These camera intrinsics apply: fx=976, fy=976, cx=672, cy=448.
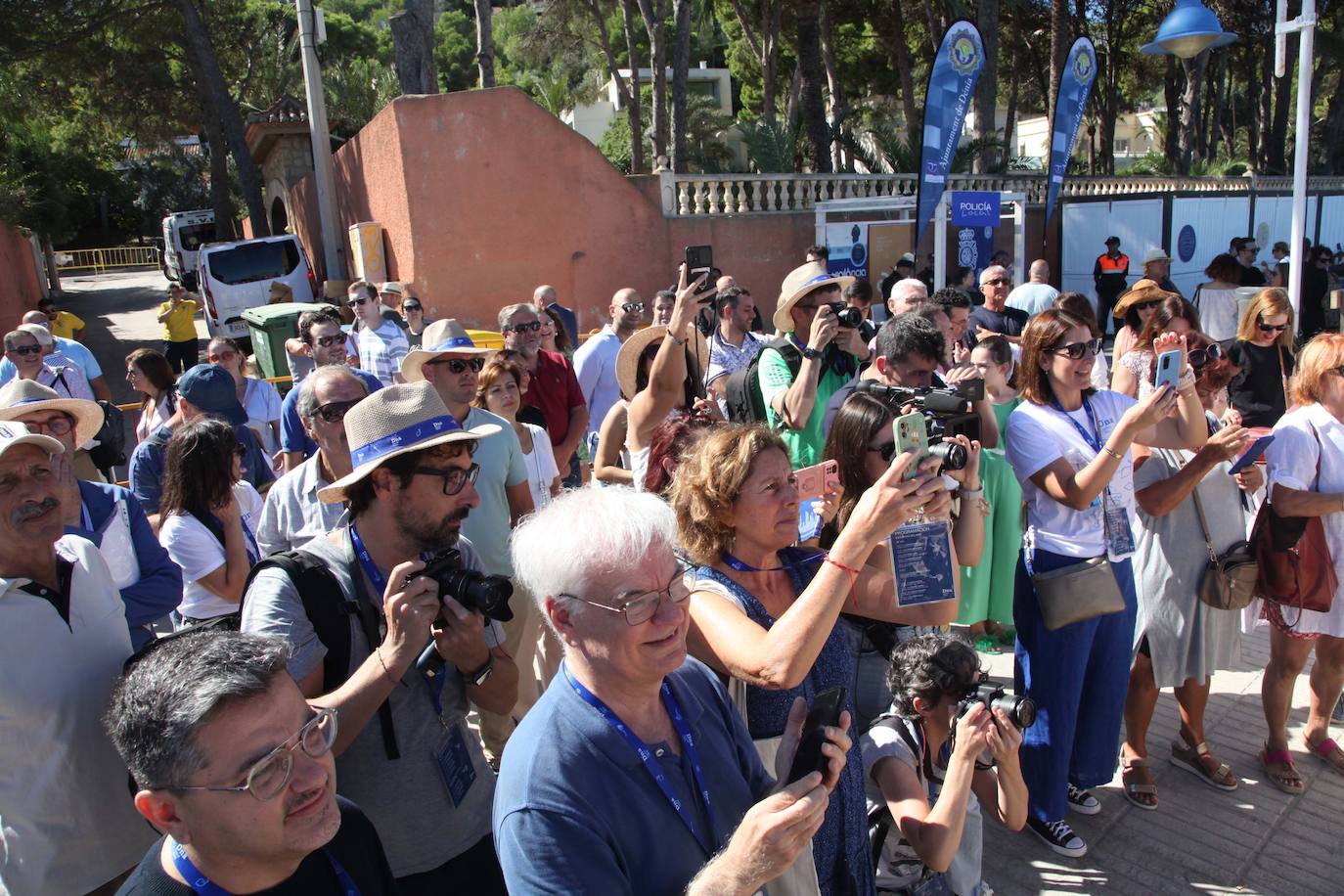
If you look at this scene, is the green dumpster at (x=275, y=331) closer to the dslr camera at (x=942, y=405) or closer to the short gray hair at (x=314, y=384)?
the short gray hair at (x=314, y=384)

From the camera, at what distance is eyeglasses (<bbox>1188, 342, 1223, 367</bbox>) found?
3.95 m

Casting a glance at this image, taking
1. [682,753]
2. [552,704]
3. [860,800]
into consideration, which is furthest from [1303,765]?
[552,704]

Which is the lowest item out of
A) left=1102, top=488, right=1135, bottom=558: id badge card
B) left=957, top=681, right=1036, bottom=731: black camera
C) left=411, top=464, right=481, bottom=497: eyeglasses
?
Answer: left=957, top=681, right=1036, bottom=731: black camera

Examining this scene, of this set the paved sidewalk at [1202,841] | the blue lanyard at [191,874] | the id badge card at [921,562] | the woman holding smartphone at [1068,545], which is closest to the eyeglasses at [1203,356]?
the woman holding smartphone at [1068,545]

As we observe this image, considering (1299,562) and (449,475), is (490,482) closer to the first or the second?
(449,475)

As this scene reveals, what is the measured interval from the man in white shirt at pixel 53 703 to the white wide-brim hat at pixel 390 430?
0.65m

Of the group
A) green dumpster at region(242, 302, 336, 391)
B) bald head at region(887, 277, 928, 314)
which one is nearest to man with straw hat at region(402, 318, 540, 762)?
bald head at region(887, 277, 928, 314)

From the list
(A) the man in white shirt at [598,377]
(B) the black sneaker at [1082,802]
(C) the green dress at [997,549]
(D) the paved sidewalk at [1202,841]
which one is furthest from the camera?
(A) the man in white shirt at [598,377]

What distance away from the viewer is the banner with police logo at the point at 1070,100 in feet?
47.3

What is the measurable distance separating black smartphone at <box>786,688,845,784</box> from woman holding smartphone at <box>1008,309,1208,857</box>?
6.47 ft

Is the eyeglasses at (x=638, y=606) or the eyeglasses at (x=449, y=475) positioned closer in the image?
the eyeglasses at (x=638, y=606)

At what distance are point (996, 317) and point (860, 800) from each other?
5283 mm

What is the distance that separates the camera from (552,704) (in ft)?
5.86

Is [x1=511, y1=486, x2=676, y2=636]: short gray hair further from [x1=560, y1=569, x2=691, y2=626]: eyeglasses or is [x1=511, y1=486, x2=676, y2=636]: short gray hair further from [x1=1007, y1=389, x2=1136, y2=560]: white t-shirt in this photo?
[x1=1007, y1=389, x2=1136, y2=560]: white t-shirt
